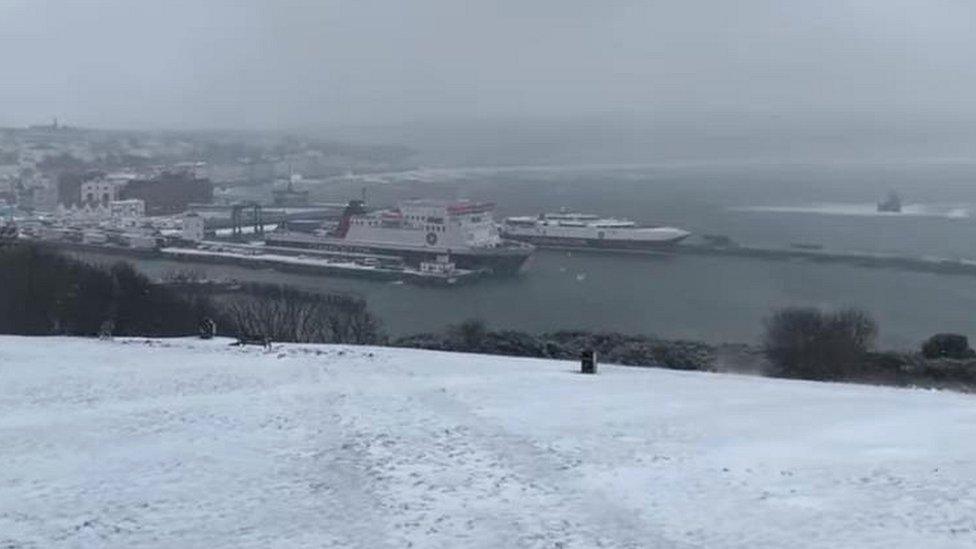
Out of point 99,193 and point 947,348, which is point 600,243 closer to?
point 947,348

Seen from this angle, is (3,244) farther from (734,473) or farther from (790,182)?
(790,182)

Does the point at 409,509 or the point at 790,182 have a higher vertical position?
the point at 790,182

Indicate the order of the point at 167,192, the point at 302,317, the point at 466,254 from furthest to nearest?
the point at 167,192 < the point at 466,254 < the point at 302,317

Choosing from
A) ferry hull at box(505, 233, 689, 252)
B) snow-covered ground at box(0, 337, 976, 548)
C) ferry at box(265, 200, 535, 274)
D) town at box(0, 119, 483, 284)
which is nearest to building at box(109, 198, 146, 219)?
town at box(0, 119, 483, 284)

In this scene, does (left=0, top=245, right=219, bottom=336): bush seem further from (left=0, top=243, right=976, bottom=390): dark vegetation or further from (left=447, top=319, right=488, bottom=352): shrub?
(left=447, top=319, right=488, bottom=352): shrub

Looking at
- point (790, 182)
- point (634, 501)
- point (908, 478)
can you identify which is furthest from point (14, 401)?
point (790, 182)

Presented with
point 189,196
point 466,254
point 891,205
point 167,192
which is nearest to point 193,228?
point 167,192
